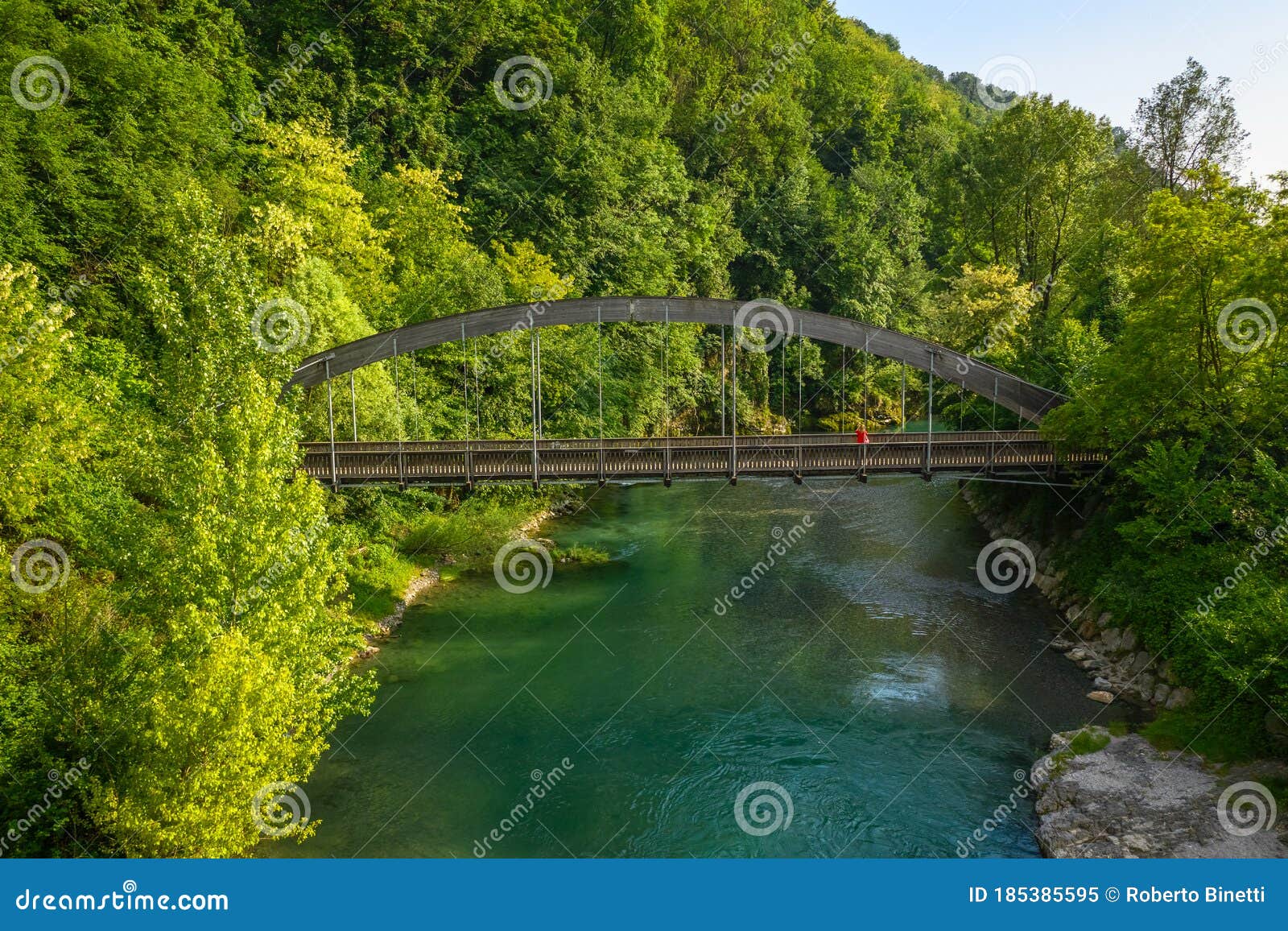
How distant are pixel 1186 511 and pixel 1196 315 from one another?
482 cm

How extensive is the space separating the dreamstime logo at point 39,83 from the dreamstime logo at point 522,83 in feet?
70.9

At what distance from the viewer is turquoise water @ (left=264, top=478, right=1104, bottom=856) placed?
14.5 m

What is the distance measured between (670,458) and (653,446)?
0.82 m

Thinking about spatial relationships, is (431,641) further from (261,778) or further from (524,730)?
(261,778)

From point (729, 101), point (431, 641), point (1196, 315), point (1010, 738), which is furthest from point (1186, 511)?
point (729, 101)

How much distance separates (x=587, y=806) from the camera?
1511 cm
